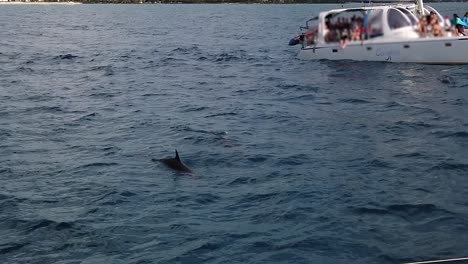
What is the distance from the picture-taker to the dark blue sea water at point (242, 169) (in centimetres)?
1041

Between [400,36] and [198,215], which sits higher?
[400,36]

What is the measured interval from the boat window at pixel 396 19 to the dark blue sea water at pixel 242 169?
1.99 metres

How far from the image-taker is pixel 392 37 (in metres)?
29.7

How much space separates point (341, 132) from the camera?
1803 centimetres

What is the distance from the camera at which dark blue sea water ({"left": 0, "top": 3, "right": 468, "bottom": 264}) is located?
10.4 meters

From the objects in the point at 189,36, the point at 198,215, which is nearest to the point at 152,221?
the point at 198,215

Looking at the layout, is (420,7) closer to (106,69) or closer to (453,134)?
(453,134)

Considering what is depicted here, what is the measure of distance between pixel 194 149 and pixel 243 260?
22.9 feet

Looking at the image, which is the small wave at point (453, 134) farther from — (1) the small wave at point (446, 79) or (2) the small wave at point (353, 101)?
(1) the small wave at point (446, 79)

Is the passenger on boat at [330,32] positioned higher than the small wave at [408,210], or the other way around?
the passenger on boat at [330,32]

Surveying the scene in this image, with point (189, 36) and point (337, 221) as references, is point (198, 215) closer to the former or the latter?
point (337, 221)

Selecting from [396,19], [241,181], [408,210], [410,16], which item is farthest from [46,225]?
[410,16]

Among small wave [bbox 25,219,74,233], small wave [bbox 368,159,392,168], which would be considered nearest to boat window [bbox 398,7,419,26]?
small wave [bbox 368,159,392,168]

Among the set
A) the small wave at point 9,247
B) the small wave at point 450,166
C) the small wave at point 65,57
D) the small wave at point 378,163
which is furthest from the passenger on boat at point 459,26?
the small wave at point 65,57
